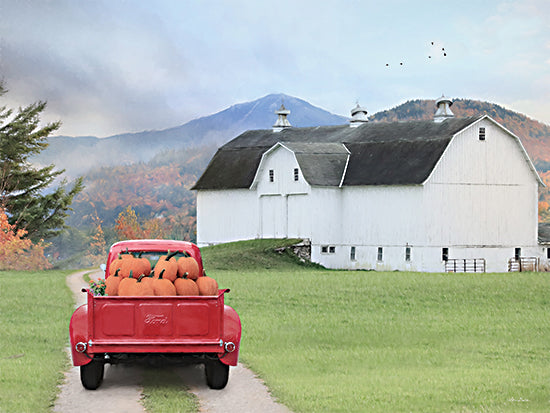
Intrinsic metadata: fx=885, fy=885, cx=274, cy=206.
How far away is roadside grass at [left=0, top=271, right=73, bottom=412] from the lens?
12.7 metres

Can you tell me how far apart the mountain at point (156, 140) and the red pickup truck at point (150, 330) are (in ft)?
244

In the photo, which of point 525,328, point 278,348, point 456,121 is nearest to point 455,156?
point 456,121

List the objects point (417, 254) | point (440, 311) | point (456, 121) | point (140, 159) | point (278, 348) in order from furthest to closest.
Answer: point (140, 159)
point (456, 121)
point (417, 254)
point (440, 311)
point (278, 348)

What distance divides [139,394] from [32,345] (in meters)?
6.27

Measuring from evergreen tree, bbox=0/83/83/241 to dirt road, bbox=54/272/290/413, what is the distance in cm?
5729

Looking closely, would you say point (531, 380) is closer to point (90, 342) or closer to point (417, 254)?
point (90, 342)

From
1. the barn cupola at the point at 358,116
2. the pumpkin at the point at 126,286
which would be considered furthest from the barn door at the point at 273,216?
the pumpkin at the point at 126,286

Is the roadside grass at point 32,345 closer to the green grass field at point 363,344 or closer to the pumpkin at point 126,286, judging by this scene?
the green grass field at point 363,344

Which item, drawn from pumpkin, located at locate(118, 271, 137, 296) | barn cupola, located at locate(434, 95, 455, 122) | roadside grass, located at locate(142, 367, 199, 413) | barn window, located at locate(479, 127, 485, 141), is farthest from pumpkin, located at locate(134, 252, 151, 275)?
barn cupola, located at locate(434, 95, 455, 122)

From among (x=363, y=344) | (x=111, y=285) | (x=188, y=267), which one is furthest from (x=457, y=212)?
(x=111, y=285)

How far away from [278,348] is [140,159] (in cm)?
12631

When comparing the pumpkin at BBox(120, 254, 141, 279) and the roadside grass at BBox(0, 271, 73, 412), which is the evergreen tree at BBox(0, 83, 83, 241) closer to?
the roadside grass at BBox(0, 271, 73, 412)

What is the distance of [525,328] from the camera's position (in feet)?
74.1

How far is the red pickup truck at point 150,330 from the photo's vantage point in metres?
12.8
